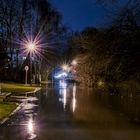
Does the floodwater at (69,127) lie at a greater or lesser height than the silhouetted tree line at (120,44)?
lesser

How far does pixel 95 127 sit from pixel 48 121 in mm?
3029

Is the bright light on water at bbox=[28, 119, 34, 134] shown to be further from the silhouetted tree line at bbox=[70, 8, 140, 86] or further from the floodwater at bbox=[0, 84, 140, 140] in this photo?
the silhouetted tree line at bbox=[70, 8, 140, 86]

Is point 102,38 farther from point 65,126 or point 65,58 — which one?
point 65,58

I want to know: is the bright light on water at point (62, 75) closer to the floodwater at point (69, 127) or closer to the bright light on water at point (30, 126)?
the floodwater at point (69, 127)

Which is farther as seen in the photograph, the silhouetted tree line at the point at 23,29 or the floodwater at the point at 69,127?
the silhouetted tree line at the point at 23,29

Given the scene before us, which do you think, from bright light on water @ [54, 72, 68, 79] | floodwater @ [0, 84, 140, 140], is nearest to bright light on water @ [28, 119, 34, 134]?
floodwater @ [0, 84, 140, 140]

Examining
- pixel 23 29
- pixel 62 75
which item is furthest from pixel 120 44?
pixel 62 75

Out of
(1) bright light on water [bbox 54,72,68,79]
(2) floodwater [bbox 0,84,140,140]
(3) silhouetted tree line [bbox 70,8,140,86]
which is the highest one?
(1) bright light on water [bbox 54,72,68,79]

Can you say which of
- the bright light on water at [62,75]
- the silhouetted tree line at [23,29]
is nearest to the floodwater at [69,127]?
the silhouetted tree line at [23,29]

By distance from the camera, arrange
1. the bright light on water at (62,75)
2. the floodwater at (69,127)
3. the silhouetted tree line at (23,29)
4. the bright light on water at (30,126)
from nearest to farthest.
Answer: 1. the floodwater at (69,127)
2. the bright light on water at (30,126)
3. the silhouetted tree line at (23,29)
4. the bright light on water at (62,75)

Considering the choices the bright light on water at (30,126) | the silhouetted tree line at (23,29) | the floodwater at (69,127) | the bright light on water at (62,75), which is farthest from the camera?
the bright light on water at (62,75)

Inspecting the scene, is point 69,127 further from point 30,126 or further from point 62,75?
point 62,75

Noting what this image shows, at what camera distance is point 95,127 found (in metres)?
18.0

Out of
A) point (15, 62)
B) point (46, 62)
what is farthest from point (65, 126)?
point (46, 62)
